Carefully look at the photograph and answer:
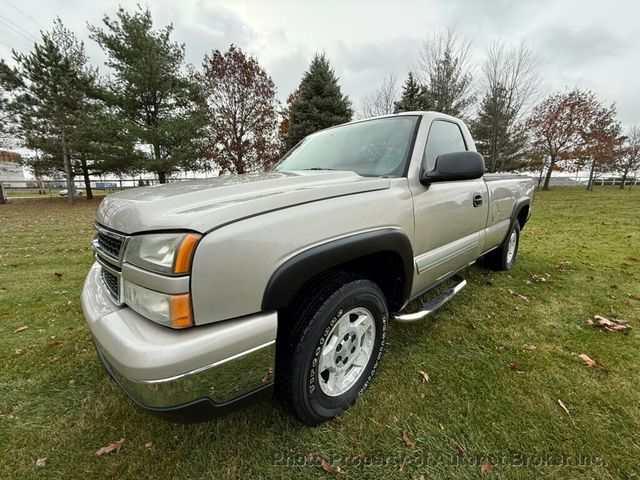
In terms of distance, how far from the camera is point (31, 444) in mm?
1698

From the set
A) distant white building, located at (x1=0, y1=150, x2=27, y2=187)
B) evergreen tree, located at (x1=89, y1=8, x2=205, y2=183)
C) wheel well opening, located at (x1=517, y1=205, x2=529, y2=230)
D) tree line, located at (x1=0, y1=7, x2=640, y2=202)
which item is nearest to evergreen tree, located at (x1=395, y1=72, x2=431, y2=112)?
tree line, located at (x1=0, y1=7, x2=640, y2=202)

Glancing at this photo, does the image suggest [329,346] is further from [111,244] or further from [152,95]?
[152,95]

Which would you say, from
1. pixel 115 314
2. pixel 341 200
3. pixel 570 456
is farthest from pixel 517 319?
pixel 115 314

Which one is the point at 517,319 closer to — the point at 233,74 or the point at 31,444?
the point at 31,444

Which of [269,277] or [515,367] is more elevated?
[269,277]

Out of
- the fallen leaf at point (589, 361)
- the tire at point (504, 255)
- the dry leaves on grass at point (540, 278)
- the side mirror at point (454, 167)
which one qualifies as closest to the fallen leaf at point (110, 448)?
the side mirror at point (454, 167)

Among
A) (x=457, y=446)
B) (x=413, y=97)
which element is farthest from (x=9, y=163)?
(x=457, y=446)

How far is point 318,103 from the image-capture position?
1759 cm

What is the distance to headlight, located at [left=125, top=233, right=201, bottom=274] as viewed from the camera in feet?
3.85

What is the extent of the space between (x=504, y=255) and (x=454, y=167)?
2.87 metres

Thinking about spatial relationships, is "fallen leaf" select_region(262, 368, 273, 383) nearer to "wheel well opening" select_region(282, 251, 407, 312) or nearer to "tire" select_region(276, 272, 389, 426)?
"tire" select_region(276, 272, 389, 426)

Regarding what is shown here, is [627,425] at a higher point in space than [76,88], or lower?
lower

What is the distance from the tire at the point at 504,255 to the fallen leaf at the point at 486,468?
3102 millimetres

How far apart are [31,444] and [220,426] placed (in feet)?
3.37
